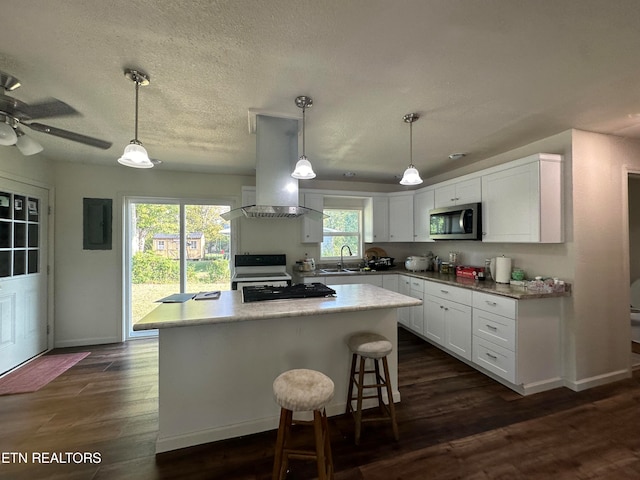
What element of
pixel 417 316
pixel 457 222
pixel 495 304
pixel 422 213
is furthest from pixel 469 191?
pixel 417 316

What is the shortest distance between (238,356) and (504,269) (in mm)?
2915

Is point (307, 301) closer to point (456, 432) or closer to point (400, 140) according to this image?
point (456, 432)

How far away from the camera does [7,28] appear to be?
1307 millimetres

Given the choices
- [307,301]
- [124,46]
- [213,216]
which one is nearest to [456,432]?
[307,301]

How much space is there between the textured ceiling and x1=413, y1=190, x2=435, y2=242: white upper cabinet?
1445mm

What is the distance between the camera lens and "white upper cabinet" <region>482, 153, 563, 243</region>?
2518 mm

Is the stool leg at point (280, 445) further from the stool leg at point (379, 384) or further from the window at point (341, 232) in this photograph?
the window at point (341, 232)

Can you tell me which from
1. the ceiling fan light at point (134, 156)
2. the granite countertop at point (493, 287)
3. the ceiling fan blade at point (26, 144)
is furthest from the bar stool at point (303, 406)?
the ceiling fan blade at point (26, 144)

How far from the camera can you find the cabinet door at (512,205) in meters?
2.56

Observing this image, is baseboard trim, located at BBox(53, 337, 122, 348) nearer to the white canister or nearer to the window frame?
the window frame

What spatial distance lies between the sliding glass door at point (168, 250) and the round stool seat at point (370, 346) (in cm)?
278

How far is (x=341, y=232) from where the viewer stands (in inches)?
185

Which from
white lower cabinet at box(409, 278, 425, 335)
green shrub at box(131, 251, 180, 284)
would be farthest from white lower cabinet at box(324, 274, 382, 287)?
green shrub at box(131, 251, 180, 284)

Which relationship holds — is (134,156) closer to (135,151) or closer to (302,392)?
(135,151)
